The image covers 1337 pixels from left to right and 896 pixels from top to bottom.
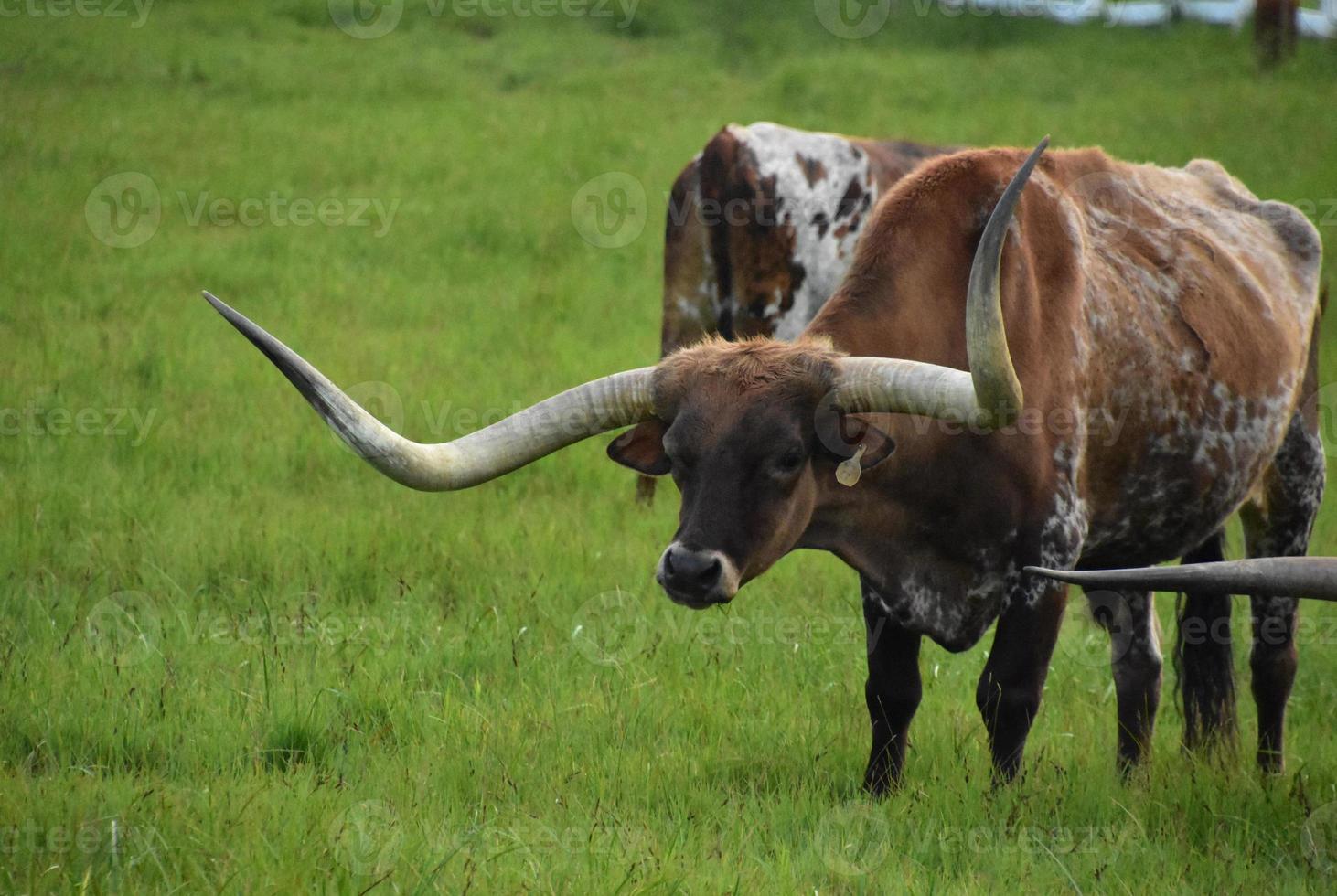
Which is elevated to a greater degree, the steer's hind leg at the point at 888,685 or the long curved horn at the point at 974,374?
the long curved horn at the point at 974,374

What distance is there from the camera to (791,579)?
6.78 metres

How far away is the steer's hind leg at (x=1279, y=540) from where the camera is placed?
5527 millimetres

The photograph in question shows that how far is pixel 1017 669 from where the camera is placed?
4395mm

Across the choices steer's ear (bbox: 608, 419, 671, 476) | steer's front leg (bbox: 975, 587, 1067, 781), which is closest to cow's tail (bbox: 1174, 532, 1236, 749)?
steer's front leg (bbox: 975, 587, 1067, 781)

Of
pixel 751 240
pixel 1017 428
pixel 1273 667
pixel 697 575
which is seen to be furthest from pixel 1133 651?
pixel 751 240

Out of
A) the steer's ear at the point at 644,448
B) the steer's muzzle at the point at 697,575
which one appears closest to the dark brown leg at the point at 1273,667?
the steer's ear at the point at 644,448

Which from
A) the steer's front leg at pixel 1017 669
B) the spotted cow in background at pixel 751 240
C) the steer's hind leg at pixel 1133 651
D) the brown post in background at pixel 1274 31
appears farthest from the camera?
the brown post in background at pixel 1274 31

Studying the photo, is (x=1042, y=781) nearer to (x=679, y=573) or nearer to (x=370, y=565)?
(x=679, y=573)

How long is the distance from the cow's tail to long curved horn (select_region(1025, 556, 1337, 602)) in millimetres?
2154

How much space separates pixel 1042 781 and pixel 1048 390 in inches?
49.7

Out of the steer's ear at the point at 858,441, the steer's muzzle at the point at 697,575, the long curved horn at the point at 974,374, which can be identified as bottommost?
the steer's muzzle at the point at 697,575

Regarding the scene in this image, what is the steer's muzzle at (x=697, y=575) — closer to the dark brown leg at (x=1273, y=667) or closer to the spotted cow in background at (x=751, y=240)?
the dark brown leg at (x=1273, y=667)

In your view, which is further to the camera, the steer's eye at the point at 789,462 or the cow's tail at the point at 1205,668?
the cow's tail at the point at 1205,668

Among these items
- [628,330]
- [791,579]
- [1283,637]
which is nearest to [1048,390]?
[1283,637]
